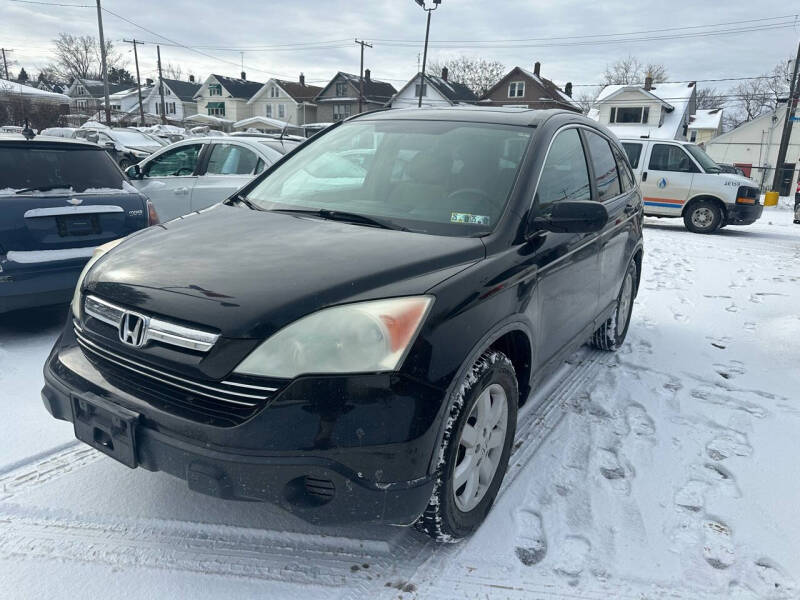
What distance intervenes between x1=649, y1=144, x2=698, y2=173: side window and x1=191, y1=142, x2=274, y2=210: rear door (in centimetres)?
966

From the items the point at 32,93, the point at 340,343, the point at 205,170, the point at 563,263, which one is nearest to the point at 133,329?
the point at 340,343

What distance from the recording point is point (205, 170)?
7156 mm

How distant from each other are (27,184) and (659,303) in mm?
6121

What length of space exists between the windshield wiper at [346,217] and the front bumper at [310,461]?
99cm

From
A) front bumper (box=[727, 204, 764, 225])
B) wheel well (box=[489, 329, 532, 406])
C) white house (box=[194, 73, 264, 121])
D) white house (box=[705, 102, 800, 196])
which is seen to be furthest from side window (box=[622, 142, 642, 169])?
white house (box=[194, 73, 264, 121])

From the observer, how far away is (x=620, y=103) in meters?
44.2

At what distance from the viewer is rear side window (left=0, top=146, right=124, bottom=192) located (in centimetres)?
447

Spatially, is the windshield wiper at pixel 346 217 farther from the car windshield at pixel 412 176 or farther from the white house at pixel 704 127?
the white house at pixel 704 127

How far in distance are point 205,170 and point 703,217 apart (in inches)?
419

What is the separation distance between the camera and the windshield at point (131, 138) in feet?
64.6

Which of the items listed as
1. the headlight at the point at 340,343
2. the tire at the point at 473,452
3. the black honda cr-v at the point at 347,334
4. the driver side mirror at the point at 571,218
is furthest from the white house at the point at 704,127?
the headlight at the point at 340,343

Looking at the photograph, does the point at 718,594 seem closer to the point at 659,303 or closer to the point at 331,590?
the point at 331,590

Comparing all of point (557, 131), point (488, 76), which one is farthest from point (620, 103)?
point (557, 131)

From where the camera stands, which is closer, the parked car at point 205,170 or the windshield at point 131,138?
the parked car at point 205,170
